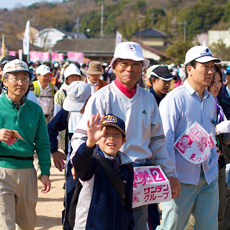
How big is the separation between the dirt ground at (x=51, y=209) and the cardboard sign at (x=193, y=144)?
2.62 m

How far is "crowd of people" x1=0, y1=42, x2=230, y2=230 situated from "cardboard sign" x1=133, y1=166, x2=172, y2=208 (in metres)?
0.08

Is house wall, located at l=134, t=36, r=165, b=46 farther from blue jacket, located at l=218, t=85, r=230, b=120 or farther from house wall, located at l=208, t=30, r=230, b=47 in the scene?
blue jacket, located at l=218, t=85, r=230, b=120

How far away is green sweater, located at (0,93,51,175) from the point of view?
4078 mm

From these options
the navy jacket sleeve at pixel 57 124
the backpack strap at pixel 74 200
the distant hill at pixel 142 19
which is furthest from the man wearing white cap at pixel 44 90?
the distant hill at pixel 142 19

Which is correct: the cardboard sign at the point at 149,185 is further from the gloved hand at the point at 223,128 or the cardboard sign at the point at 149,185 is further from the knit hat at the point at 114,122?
the gloved hand at the point at 223,128

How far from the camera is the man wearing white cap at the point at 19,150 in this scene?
4.07 meters

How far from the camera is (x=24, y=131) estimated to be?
4.14m

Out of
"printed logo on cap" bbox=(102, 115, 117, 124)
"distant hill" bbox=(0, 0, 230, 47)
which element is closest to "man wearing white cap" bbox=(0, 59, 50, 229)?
"printed logo on cap" bbox=(102, 115, 117, 124)

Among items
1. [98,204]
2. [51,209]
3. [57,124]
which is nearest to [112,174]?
[98,204]

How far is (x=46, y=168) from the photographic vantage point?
4309mm

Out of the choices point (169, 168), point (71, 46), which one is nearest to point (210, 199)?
point (169, 168)

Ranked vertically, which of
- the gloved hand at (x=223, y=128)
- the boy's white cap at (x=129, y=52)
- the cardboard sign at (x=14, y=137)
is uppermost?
the boy's white cap at (x=129, y=52)

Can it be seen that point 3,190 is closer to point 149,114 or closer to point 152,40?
point 149,114

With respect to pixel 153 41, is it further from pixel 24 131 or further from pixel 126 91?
pixel 126 91
